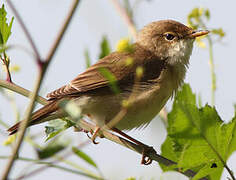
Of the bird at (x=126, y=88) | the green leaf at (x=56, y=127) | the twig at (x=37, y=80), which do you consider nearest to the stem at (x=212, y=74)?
the bird at (x=126, y=88)

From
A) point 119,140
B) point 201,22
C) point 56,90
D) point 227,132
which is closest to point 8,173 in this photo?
point 227,132

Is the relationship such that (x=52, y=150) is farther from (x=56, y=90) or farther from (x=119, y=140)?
(x=56, y=90)

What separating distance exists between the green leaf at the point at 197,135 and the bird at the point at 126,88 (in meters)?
1.15

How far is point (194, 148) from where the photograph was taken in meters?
1.75

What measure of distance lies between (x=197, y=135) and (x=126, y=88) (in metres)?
1.60

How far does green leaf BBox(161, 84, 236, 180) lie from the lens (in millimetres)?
1589

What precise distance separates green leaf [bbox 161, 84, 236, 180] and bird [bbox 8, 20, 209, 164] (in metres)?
1.15

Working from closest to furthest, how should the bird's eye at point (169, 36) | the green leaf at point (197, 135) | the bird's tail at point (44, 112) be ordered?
the green leaf at point (197, 135) < the bird's tail at point (44, 112) < the bird's eye at point (169, 36)

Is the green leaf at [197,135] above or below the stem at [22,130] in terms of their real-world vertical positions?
below

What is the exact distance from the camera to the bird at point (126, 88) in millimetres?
3170

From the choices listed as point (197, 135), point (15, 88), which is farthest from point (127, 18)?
point (197, 135)

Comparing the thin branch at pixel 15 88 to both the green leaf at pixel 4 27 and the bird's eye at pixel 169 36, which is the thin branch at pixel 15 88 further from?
the bird's eye at pixel 169 36

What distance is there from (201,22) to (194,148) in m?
1.29

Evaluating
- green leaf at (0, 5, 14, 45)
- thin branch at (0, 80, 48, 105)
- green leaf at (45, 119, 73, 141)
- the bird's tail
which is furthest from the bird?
green leaf at (0, 5, 14, 45)
